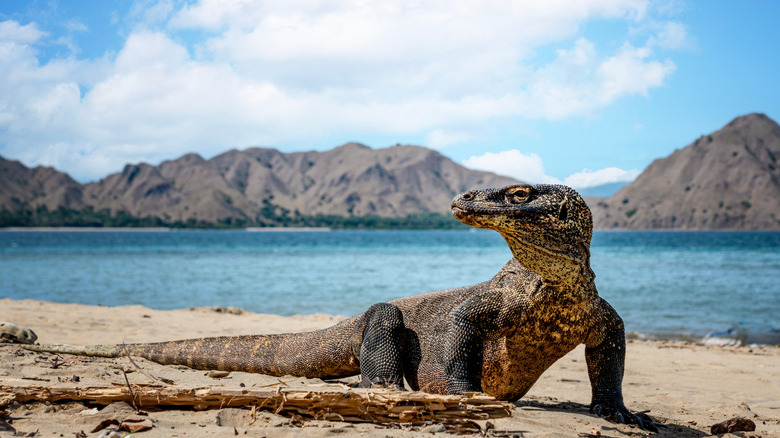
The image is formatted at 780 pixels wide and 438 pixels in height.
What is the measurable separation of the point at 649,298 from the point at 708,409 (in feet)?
51.7

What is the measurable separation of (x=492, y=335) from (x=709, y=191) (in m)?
168

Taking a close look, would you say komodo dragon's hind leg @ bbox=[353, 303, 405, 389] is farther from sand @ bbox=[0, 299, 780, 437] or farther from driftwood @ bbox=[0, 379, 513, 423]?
driftwood @ bbox=[0, 379, 513, 423]

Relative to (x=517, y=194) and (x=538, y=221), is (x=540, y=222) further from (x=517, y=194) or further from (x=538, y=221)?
(x=517, y=194)

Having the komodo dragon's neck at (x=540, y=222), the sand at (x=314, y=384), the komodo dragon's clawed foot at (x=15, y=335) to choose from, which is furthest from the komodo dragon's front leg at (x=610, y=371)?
the komodo dragon's clawed foot at (x=15, y=335)

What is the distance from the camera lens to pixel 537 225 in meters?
3.62

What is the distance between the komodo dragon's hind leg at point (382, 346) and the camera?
506 cm

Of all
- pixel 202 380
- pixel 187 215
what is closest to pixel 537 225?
pixel 202 380

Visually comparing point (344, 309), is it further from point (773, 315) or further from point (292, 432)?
point (292, 432)

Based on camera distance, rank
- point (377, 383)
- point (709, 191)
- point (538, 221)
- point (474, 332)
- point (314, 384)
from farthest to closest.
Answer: point (709, 191) → point (377, 383) → point (474, 332) → point (314, 384) → point (538, 221)

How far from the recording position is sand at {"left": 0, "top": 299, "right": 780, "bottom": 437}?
11.7 ft

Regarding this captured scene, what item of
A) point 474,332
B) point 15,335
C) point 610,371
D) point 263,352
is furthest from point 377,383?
point 15,335

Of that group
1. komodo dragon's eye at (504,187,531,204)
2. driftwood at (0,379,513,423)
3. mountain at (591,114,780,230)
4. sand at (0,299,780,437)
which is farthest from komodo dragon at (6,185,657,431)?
mountain at (591,114,780,230)

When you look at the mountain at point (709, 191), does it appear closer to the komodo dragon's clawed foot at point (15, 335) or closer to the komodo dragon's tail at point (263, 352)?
the komodo dragon's tail at point (263, 352)

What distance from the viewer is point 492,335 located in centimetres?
436
